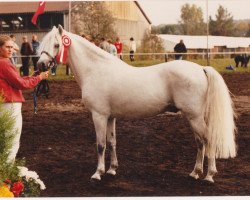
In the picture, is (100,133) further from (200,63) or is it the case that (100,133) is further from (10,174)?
(200,63)

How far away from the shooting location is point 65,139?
23.2 feet

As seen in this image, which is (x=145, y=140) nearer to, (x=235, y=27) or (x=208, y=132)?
(x=208, y=132)

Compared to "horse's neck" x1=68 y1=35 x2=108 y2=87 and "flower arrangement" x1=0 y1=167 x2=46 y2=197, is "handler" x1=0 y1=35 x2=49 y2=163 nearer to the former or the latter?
"flower arrangement" x1=0 y1=167 x2=46 y2=197

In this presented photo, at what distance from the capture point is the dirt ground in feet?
15.7

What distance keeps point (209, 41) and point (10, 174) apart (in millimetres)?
9836

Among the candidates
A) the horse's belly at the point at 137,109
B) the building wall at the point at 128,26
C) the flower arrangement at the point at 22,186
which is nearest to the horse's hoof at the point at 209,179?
the horse's belly at the point at 137,109

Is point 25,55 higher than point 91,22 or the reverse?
the reverse

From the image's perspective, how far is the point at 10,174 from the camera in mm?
3246

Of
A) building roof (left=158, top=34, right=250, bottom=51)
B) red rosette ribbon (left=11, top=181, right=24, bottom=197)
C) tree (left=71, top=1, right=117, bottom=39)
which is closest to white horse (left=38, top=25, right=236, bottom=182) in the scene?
red rosette ribbon (left=11, top=181, right=24, bottom=197)

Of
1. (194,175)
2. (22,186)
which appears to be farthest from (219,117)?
(22,186)

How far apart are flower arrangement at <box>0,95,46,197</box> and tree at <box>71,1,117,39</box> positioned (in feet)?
36.0

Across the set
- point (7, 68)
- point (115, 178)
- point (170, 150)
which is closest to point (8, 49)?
point (7, 68)

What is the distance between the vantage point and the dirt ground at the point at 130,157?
4781 mm

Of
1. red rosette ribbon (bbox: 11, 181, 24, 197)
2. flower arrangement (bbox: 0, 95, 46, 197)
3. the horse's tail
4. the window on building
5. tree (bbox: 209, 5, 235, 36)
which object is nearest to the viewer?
flower arrangement (bbox: 0, 95, 46, 197)
